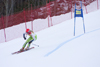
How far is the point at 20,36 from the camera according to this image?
46.1 feet

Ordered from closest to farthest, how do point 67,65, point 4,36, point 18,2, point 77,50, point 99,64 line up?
1. point 99,64
2. point 67,65
3. point 77,50
4. point 4,36
5. point 18,2

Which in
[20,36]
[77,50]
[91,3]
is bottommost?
[20,36]

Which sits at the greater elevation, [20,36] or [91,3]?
[91,3]

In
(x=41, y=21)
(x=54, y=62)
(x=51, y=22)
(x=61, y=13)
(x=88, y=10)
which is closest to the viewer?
(x=54, y=62)

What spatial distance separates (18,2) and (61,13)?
13894 mm

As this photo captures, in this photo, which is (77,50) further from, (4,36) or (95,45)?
(4,36)

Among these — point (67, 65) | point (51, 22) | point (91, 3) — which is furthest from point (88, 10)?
point (67, 65)

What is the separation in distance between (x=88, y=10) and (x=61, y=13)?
3.15m

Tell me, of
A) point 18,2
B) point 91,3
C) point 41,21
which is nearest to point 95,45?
point 41,21

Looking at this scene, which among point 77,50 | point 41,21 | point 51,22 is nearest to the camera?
point 77,50

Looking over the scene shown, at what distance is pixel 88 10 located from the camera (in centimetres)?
1875

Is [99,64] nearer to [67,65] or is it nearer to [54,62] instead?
[67,65]

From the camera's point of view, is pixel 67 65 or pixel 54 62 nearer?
pixel 67 65

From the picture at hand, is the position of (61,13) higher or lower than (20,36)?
higher
